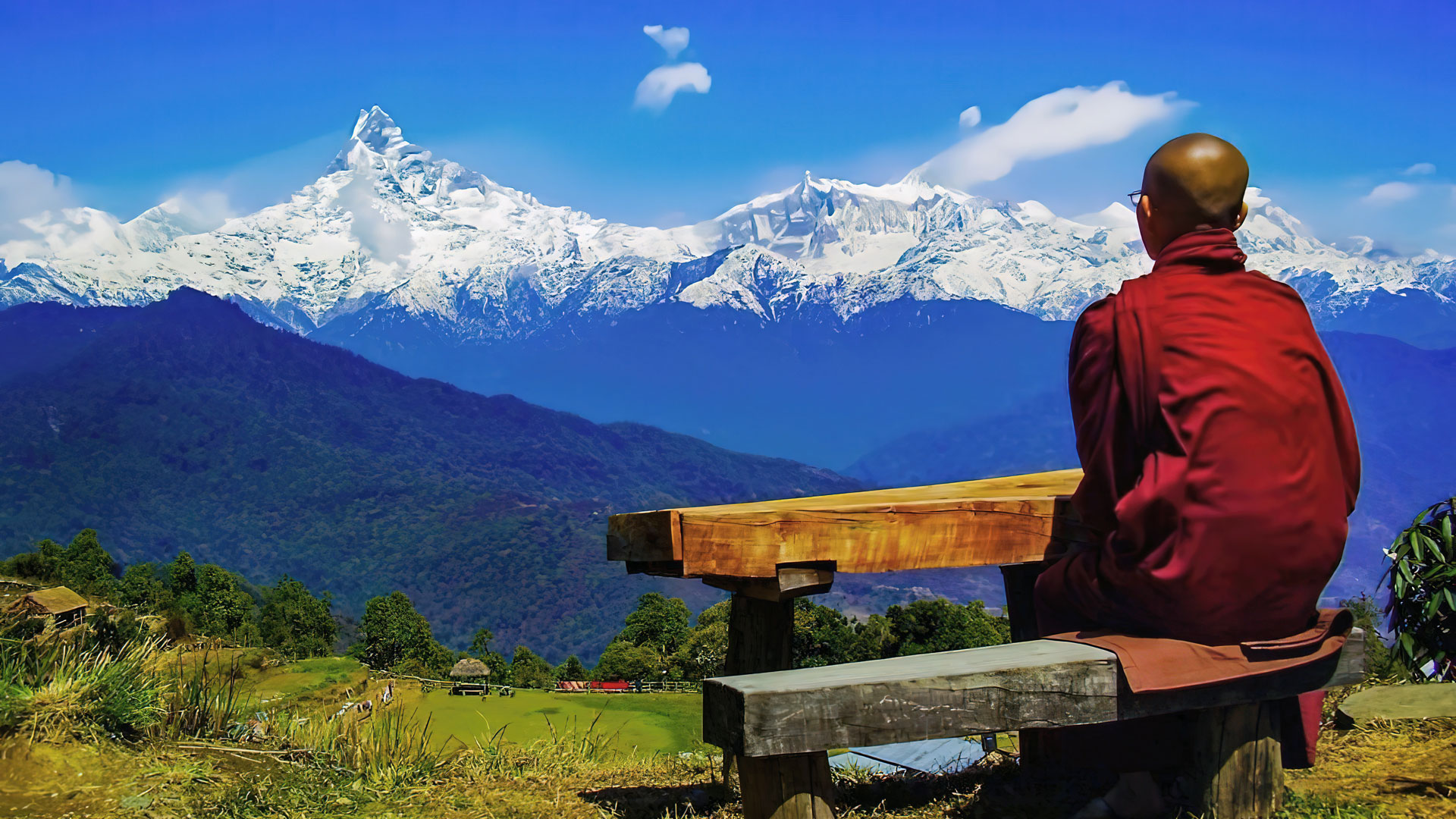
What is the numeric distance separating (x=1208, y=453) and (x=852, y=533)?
116 centimetres

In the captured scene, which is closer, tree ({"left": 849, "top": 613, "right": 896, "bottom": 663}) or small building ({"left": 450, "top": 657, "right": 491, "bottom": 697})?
tree ({"left": 849, "top": 613, "right": 896, "bottom": 663})

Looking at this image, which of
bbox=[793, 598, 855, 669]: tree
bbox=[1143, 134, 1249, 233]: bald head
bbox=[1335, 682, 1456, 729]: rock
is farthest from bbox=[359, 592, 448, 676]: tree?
bbox=[1143, 134, 1249, 233]: bald head

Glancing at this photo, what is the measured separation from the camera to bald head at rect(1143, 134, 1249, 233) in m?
3.27

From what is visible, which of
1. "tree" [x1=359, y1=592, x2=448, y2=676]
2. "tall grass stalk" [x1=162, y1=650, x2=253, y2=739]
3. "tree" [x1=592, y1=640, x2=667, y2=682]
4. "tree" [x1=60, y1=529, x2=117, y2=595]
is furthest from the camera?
"tree" [x1=359, y1=592, x2=448, y2=676]

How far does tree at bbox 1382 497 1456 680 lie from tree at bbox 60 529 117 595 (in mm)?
36813

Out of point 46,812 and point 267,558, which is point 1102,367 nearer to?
point 46,812

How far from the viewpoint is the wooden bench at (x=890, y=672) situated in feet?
8.95

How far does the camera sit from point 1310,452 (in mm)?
3055

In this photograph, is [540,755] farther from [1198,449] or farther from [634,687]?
[634,687]

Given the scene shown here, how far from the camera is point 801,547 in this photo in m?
3.39

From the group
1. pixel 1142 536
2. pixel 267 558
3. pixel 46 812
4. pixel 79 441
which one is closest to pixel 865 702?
pixel 1142 536

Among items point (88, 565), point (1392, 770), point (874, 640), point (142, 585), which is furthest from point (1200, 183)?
point (142, 585)

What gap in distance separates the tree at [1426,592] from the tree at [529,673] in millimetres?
39443

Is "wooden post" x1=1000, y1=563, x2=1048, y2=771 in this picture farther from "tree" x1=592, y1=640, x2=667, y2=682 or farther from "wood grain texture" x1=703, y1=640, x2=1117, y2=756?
"tree" x1=592, y1=640, x2=667, y2=682
